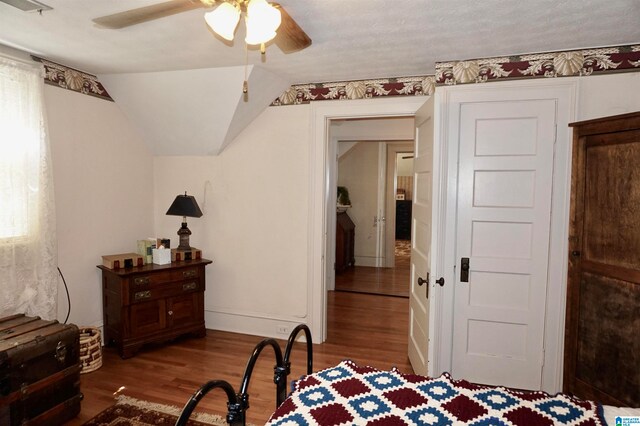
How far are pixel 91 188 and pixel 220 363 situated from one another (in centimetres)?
186

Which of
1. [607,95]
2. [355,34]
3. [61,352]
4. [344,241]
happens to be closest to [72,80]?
[61,352]

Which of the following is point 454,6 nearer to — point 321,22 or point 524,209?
point 321,22

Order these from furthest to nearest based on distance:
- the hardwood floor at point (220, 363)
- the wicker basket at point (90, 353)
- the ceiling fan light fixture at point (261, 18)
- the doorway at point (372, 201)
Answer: the doorway at point (372, 201) → the wicker basket at point (90, 353) → the hardwood floor at point (220, 363) → the ceiling fan light fixture at point (261, 18)

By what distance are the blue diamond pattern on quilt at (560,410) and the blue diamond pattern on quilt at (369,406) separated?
610 millimetres

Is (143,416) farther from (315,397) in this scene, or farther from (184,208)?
(184,208)

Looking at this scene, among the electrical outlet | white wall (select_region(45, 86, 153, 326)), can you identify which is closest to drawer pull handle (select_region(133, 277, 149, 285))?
white wall (select_region(45, 86, 153, 326))

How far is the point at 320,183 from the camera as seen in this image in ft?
11.7

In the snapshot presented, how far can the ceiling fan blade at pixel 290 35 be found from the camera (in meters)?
1.62

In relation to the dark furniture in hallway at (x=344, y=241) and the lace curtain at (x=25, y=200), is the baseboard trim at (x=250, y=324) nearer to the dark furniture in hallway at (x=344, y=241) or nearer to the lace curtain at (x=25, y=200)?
the lace curtain at (x=25, y=200)

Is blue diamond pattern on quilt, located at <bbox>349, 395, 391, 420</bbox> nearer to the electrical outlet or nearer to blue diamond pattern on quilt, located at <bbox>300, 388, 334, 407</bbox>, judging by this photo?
blue diamond pattern on quilt, located at <bbox>300, 388, 334, 407</bbox>

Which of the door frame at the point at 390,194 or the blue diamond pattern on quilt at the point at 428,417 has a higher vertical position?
the door frame at the point at 390,194

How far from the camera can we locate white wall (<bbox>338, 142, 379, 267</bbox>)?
7227mm

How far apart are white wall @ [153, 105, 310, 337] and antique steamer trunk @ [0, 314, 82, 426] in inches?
61.1

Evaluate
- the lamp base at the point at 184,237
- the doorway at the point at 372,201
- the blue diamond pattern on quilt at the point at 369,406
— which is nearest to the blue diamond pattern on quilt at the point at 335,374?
the blue diamond pattern on quilt at the point at 369,406
